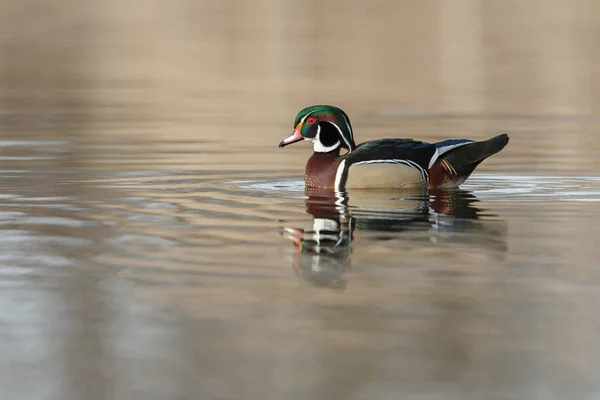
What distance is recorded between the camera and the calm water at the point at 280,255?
6020 millimetres

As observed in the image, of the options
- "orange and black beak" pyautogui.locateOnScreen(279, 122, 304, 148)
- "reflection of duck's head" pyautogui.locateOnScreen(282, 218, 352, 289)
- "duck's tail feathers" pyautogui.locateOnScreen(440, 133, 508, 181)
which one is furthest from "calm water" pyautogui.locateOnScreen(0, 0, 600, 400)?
"orange and black beak" pyautogui.locateOnScreen(279, 122, 304, 148)

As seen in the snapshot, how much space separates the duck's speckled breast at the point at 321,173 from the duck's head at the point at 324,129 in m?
0.36

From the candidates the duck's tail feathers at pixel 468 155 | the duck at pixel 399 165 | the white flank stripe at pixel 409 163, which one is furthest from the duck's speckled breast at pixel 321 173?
the duck's tail feathers at pixel 468 155

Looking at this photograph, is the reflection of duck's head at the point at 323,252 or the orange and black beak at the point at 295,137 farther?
the orange and black beak at the point at 295,137

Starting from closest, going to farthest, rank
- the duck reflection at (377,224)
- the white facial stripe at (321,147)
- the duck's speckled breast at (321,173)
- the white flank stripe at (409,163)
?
the duck reflection at (377,224) → the white flank stripe at (409,163) → the duck's speckled breast at (321,173) → the white facial stripe at (321,147)

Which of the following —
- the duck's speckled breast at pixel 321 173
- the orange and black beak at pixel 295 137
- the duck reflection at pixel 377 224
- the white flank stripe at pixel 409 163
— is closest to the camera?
the duck reflection at pixel 377 224

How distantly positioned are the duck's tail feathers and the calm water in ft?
0.73

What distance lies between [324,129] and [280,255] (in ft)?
14.1

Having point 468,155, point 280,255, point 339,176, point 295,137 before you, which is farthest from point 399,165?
point 280,255

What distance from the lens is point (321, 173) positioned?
1245 centimetres

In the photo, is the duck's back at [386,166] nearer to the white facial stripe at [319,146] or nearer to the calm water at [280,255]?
the calm water at [280,255]

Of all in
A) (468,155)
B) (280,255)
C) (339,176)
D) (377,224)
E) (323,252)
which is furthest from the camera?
(468,155)

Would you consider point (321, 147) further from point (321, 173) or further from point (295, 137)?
point (321, 173)

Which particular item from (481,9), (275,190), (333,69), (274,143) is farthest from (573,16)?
(275,190)
